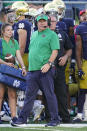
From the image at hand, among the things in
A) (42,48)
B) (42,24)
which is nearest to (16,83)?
(42,48)

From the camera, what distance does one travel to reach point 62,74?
1049 centimetres

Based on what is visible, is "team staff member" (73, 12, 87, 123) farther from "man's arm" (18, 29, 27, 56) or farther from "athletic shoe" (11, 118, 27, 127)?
"athletic shoe" (11, 118, 27, 127)

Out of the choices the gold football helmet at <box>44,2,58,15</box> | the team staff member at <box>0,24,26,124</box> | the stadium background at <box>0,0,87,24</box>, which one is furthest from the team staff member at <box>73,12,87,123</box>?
the stadium background at <box>0,0,87,24</box>

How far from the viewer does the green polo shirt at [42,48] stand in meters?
9.51

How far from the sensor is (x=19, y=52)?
10.4 m

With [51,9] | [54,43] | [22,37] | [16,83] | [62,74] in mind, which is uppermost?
[51,9]

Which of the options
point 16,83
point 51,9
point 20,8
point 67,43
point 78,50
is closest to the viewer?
point 16,83

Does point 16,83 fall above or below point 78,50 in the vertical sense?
below

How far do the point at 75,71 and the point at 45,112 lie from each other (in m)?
1.08

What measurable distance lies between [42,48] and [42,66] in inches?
10.6

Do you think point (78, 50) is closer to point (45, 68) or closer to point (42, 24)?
point (42, 24)

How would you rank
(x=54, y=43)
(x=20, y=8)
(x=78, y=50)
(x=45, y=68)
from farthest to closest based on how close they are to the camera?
(x=20, y=8) → (x=78, y=50) → (x=54, y=43) → (x=45, y=68)

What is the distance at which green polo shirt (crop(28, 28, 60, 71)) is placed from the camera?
9.51 meters

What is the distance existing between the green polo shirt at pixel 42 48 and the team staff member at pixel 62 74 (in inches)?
34.5
